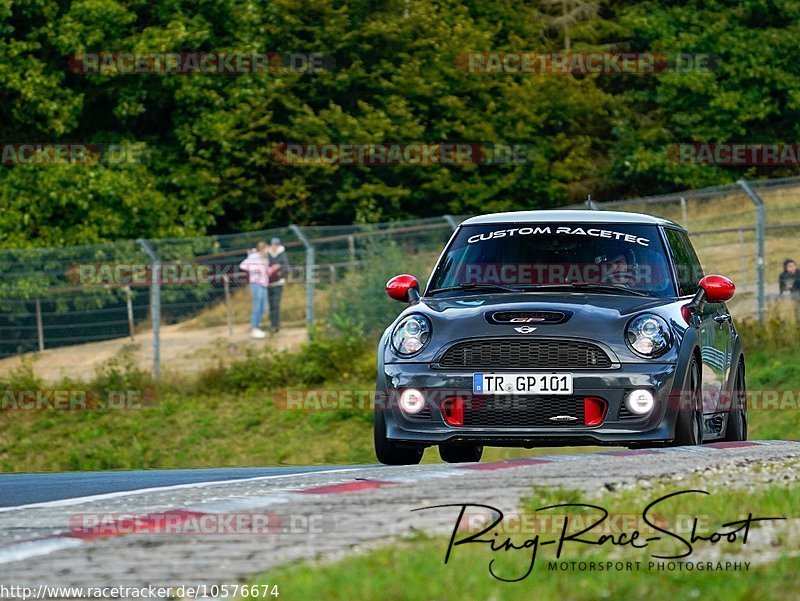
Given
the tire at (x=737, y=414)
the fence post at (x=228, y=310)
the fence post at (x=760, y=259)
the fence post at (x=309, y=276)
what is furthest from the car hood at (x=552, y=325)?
the fence post at (x=228, y=310)

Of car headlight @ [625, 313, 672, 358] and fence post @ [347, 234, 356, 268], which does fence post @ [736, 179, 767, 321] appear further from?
car headlight @ [625, 313, 672, 358]

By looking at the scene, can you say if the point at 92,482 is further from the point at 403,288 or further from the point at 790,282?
the point at 790,282

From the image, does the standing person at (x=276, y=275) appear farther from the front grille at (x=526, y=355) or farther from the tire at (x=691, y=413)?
the front grille at (x=526, y=355)

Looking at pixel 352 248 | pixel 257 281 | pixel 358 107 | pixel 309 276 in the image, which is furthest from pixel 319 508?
pixel 358 107

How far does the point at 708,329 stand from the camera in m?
12.1

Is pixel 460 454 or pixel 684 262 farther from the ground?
pixel 684 262

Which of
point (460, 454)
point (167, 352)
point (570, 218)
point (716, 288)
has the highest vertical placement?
point (570, 218)

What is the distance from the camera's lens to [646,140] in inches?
1924

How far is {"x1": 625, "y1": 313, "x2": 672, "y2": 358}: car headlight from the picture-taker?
1087 cm

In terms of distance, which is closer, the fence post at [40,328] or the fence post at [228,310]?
the fence post at [228,310]

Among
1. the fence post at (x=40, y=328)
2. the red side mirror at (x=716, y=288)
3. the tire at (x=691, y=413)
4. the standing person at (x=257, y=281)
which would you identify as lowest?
the fence post at (x=40, y=328)

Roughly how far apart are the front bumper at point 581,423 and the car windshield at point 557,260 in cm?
95

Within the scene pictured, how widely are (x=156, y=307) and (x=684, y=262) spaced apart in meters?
14.4

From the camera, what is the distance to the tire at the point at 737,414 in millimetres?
12875
